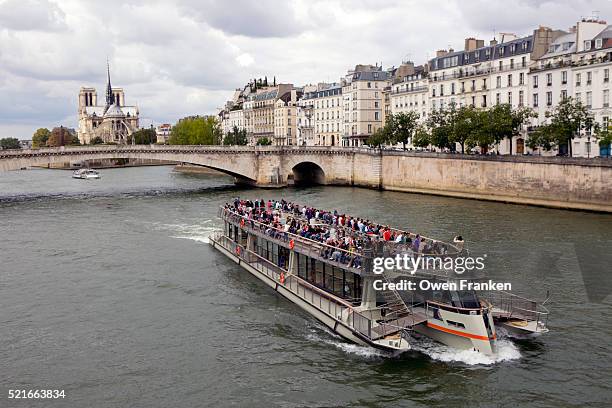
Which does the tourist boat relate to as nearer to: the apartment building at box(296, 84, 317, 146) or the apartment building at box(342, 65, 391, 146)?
the apartment building at box(342, 65, 391, 146)

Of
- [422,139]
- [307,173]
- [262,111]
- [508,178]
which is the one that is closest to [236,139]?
[262,111]

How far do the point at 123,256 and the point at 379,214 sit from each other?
766 inches

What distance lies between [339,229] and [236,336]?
21.1 feet

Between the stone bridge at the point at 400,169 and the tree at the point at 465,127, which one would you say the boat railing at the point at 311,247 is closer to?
the stone bridge at the point at 400,169

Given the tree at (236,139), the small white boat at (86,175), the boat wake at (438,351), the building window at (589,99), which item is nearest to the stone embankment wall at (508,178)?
the building window at (589,99)

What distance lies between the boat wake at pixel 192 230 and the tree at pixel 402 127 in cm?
3401

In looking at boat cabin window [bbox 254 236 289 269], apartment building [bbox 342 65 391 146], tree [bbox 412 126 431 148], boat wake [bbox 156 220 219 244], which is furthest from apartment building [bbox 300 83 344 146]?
boat cabin window [bbox 254 236 289 269]

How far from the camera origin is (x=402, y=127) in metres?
75.8

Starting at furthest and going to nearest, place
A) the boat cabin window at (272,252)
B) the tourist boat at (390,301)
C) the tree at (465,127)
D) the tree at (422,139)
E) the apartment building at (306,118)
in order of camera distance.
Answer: the apartment building at (306,118) → the tree at (422,139) → the tree at (465,127) → the boat cabin window at (272,252) → the tourist boat at (390,301)

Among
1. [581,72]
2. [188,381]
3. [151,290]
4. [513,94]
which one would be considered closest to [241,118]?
[513,94]

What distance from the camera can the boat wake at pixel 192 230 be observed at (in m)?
40.3

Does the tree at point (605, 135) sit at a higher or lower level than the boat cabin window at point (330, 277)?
higher

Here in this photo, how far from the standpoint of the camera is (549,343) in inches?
831

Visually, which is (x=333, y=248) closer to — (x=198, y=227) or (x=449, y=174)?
(x=198, y=227)
